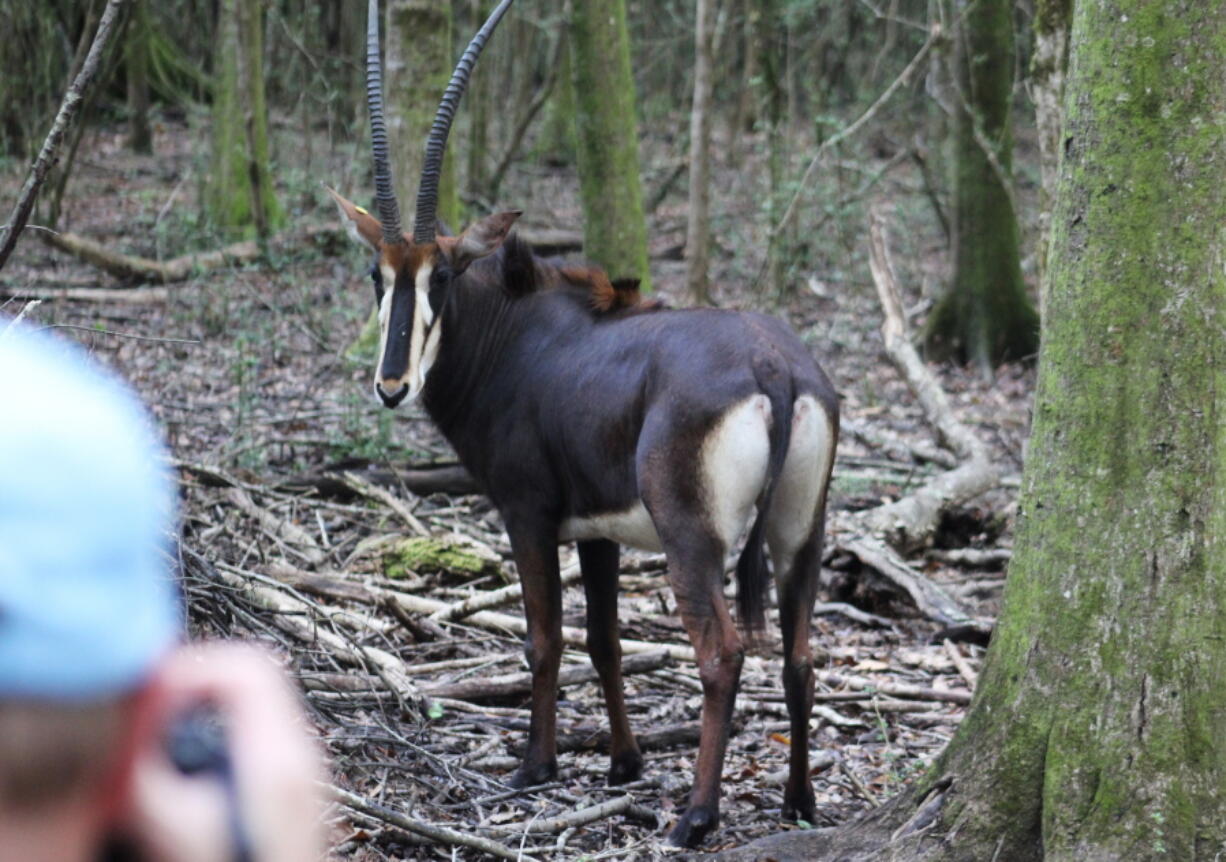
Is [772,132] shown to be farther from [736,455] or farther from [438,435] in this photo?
[736,455]

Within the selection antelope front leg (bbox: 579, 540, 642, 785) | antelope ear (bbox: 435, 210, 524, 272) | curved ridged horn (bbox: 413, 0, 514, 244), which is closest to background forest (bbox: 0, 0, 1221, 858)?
antelope front leg (bbox: 579, 540, 642, 785)

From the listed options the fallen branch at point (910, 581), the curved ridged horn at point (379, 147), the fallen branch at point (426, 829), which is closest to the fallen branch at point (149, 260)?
the fallen branch at point (910, 581)

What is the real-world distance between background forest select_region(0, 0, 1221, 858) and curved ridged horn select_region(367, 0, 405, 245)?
114 cm

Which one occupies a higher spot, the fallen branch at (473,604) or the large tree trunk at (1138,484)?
the large tree trunk at (1138,484)

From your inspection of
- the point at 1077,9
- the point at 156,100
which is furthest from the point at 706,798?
the point at 156,100

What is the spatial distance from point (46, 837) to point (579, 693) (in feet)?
20.3

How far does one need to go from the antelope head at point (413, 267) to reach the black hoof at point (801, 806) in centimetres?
224

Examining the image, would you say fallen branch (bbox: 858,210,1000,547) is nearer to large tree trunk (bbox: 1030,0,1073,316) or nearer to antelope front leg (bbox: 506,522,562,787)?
large tree trunk (bbox: 1030,0,1073,316)

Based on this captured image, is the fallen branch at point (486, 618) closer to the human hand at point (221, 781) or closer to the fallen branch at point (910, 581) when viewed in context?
the fallen branch at point (910, 581)

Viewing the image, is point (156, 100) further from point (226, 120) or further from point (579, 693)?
point (579, 693)

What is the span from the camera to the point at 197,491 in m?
7.89

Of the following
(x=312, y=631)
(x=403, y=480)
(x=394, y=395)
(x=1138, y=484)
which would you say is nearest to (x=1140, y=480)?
(x=1138, y=484)

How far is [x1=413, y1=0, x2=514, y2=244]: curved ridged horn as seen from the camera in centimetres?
604

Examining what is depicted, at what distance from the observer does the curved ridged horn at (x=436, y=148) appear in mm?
6039
